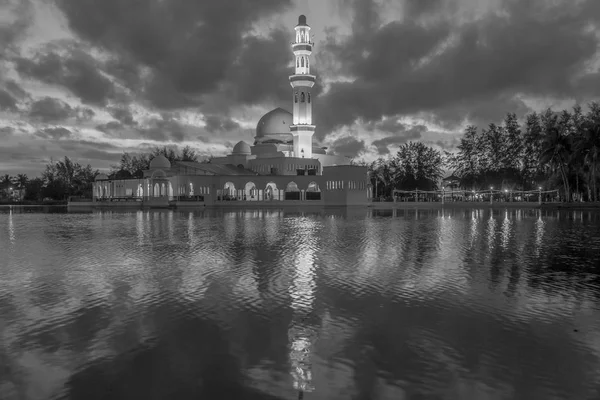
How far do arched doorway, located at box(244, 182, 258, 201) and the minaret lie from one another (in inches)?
387

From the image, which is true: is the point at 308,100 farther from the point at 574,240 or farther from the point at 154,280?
the point at 154,280

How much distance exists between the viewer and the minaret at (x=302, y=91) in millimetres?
77188

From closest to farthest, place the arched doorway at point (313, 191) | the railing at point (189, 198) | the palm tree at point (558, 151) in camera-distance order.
Answer: the palm tree at point (558, 151) → the railing at point (189, 198) → the arched doorway at point (313, 191)

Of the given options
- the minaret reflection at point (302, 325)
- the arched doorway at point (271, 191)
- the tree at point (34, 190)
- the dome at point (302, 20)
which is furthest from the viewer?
the tree at point (34, 190)

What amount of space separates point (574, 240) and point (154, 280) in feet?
56.1

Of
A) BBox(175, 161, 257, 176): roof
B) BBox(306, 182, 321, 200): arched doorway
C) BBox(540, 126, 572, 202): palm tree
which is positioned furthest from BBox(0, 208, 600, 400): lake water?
BBox(175, 161, 257, 176): roof

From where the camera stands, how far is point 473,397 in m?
5.48

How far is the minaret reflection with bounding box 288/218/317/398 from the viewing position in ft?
20.0

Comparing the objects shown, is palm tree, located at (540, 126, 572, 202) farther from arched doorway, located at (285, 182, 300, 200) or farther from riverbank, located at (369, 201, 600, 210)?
arched doorway, located at (285, 182, 300, 200)

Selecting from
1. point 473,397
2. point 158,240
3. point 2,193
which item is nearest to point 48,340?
point 473,397

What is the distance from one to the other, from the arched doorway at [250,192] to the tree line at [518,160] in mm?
22814

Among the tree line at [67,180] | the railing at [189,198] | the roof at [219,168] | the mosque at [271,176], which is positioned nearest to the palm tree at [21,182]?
the tree line at [67,180]

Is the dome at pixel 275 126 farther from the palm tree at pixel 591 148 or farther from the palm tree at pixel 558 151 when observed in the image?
the palm tree at pixel 591 148

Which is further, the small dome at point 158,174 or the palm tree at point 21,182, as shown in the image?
the palm tree at point 21,182
